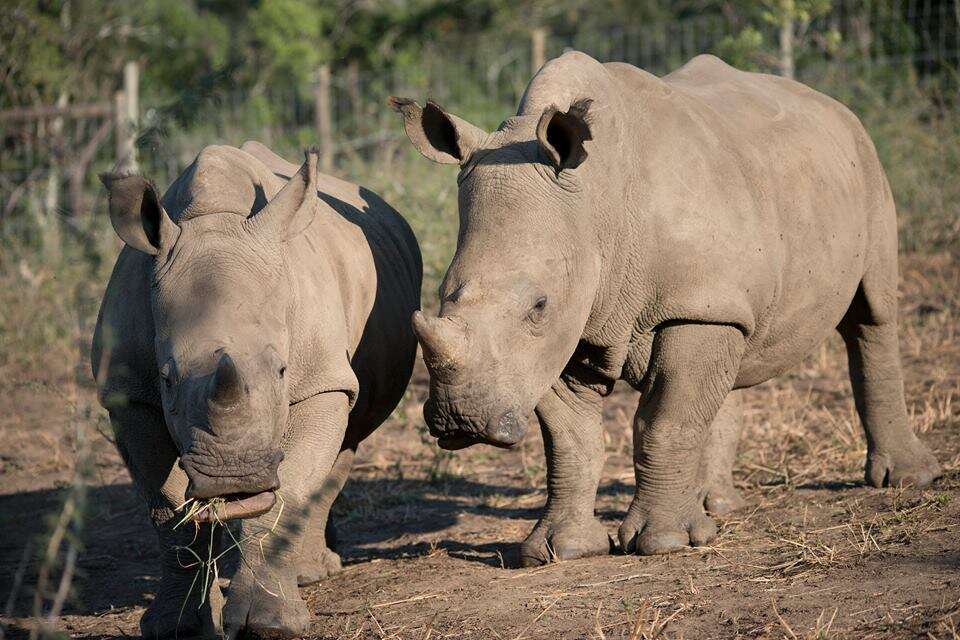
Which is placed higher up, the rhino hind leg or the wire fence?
the wire fence

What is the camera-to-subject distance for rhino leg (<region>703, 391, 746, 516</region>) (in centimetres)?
601

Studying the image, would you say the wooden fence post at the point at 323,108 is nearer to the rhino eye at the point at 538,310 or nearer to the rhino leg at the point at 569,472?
the rhino leg at the point at 569,472

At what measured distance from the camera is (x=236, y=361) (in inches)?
163

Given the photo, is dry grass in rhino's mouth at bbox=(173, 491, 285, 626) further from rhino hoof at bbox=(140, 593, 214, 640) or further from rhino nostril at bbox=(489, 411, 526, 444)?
rhino nostril at bbox=(489, 411, 526, 444)

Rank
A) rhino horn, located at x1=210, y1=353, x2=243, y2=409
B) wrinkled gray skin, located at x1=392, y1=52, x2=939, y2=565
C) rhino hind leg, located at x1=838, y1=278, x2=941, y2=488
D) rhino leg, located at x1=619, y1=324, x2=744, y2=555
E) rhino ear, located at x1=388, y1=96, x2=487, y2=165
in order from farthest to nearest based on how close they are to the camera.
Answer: rhino hind leg, located at x1=838, y1=278, x2=941, y2=488 → rhino leg, located at x1=619, y1=324, x2=744, y2=555 → rhino ear, located at x1=388, y1=96, x2=487, y2=165 → wrinkled gray skin, located at x1=392, y1=52, x2=939, y2=565 → rhino horn, located at x1=210, y1=353, x2=243, y2=409

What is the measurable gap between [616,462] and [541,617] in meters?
2.88

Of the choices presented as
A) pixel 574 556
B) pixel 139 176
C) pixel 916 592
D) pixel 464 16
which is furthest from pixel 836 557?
pixel 464 16

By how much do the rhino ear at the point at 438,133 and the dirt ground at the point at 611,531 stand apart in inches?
64.5

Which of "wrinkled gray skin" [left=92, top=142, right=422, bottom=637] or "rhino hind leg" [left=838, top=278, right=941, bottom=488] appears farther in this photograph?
"rhino hind leg" [left=838, top=278, right=941, bottom=488]

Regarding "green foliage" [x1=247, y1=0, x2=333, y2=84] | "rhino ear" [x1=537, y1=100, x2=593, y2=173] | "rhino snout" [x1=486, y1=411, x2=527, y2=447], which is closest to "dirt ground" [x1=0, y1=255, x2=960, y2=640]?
"rhino snout" [x1=486, y1=411, x2=527, y2=447]

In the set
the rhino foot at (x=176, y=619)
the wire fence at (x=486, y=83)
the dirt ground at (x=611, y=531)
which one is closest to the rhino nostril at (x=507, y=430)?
the dirt ground at (x=611, y=531)

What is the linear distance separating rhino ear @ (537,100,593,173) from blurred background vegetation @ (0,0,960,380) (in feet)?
5.23

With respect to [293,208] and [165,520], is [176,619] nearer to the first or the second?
[165,520]

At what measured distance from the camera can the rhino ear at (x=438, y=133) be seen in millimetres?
4922
